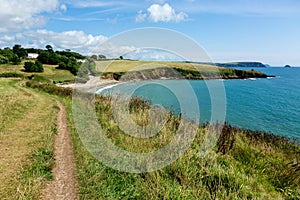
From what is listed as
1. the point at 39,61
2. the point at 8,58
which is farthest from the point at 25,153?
the point at 8,58

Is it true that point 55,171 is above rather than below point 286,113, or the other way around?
above

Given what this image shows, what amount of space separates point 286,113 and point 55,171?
141ft

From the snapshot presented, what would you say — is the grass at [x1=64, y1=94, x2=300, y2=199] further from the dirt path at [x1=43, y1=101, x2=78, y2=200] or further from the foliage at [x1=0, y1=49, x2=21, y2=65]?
the foliage at [x1=0, y1=49, x2=21, y2=65]

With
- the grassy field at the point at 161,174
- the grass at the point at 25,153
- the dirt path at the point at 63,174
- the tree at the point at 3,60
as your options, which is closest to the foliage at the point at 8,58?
the tree at the point at 3,60

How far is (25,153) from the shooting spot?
8672 millimetres

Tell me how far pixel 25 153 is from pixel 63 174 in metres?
2.45

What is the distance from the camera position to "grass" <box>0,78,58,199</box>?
6.19m

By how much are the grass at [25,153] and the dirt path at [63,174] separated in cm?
21

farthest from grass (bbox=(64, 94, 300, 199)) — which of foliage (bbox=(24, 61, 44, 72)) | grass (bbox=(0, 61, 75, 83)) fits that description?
foliage (bbox=(24, 61, 44, 72))

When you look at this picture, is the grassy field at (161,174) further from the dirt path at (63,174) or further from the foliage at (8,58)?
the foliage at (8,58)

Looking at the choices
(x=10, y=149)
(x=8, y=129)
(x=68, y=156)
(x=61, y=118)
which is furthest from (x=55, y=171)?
(x=61, y=118)

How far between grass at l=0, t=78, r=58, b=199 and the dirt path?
0.68 feet

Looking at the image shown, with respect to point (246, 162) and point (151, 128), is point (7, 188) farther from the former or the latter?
point (246, 162)

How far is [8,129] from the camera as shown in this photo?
11.9 metres
